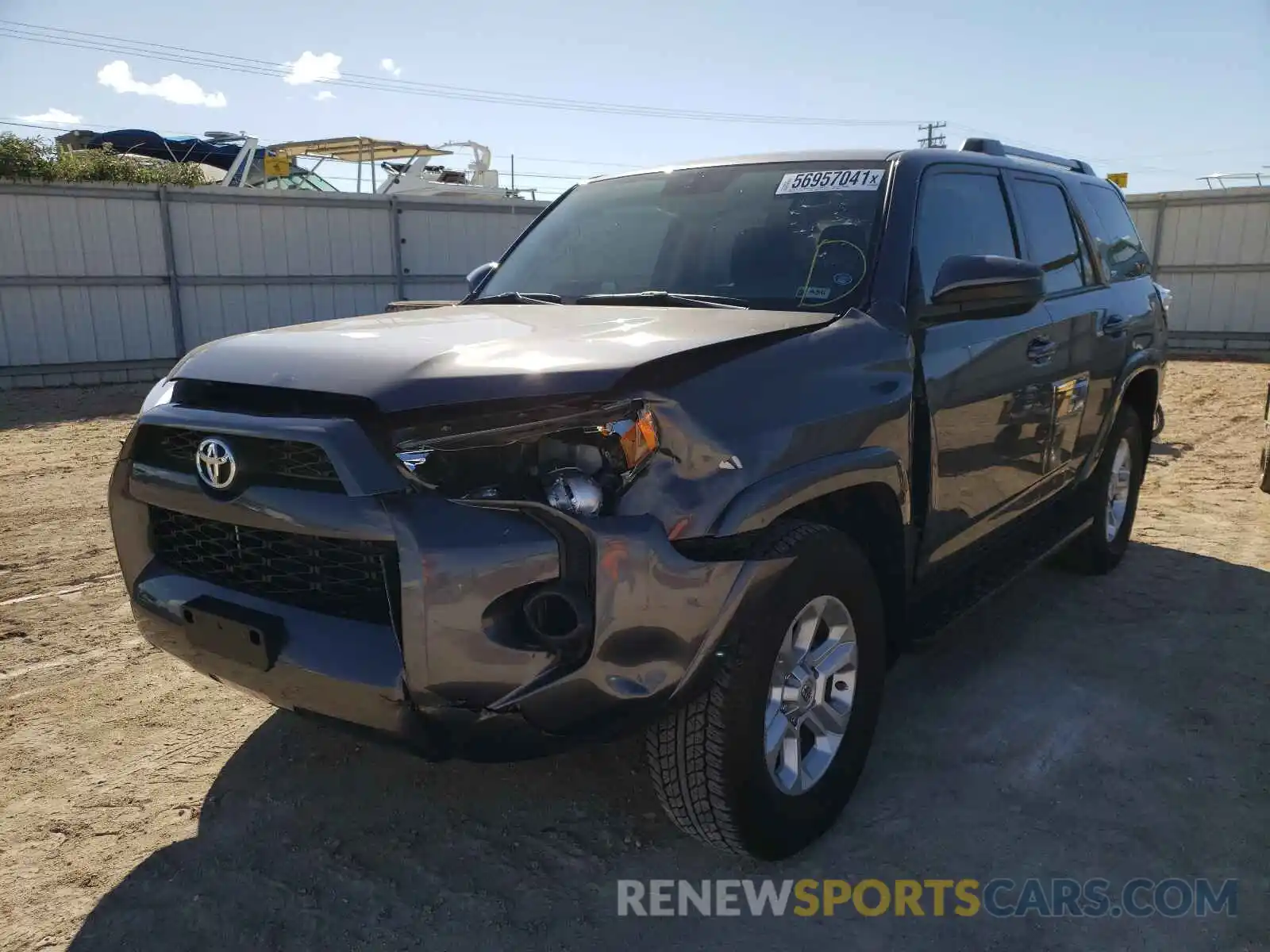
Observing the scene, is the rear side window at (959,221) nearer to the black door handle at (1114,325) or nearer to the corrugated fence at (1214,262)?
the black door handle at (1114,325)

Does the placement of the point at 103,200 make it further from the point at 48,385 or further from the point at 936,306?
the point at 936,306

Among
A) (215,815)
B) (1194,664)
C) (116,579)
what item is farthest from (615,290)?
(116,579)

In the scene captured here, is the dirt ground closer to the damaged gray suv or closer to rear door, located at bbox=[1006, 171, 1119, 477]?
the damaged gray suv

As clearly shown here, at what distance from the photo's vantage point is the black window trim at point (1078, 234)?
12.7 ft

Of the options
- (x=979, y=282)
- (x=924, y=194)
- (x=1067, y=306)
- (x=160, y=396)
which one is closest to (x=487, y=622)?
(x=160, y=396)

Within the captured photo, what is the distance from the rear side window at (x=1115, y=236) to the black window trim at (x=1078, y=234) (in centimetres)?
9

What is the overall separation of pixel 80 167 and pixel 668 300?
1516 cm

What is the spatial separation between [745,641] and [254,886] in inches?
57.4

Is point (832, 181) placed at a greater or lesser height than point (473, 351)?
greater

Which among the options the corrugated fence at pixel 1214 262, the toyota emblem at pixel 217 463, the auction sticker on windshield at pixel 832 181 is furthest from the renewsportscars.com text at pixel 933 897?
the corrugated fence at pixel 1214 262

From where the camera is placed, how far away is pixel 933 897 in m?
2.48

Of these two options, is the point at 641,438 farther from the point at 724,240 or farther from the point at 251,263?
the point at 251,263

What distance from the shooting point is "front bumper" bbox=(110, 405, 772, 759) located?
202 cm

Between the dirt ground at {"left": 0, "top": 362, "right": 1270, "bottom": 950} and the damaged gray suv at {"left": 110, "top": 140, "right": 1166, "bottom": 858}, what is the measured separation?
0.37m
